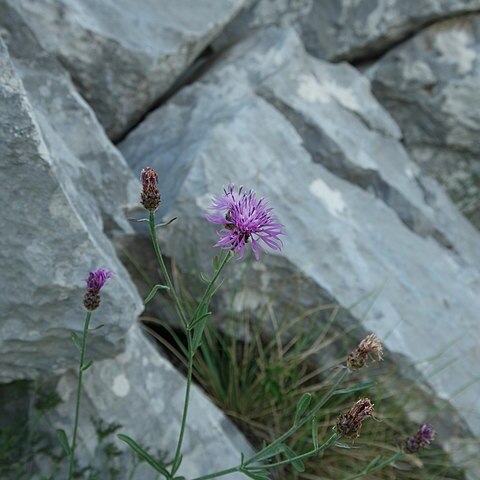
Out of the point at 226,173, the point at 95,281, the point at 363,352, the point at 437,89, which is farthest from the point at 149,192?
the point at 437,89

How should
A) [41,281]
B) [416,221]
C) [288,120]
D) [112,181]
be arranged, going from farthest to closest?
[416,221] → [288,120] → [112,181] → [41,281]

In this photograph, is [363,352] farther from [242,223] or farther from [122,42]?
[122,42]

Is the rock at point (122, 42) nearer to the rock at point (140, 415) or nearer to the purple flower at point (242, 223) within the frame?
the rock at point (140, 415)

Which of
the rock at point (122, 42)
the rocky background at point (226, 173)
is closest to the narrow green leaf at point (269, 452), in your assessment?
the rocky background at point (226, 173)

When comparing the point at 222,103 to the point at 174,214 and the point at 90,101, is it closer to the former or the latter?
the point at 90,101

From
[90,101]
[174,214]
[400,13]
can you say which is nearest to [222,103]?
[90,101]

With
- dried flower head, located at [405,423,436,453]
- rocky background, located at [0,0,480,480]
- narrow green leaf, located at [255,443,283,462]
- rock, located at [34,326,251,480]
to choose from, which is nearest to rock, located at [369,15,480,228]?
rocky background, located at [0,0,480,480]
